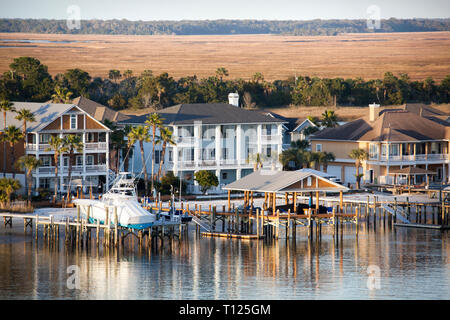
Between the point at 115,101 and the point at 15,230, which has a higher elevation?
the point at 115,101

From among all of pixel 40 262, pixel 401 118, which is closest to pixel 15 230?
pixel 40 262

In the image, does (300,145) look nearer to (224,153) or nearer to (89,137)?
(224,153)

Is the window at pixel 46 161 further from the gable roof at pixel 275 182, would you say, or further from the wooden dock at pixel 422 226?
the wooden dock at pixel 422 226

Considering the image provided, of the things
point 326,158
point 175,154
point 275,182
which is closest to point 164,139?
point 175,154

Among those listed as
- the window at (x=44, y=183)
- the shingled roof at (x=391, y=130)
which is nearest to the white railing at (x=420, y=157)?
the shingled roof at (x=391, y=130)

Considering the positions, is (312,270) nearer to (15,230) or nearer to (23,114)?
(15,230)

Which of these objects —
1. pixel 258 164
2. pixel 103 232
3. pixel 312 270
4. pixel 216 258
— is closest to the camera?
pixel 312 270

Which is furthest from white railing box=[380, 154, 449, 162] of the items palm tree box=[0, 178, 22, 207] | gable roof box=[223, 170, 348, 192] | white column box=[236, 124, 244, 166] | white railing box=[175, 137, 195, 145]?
palm tree box=[0, 178, 22, 207]
